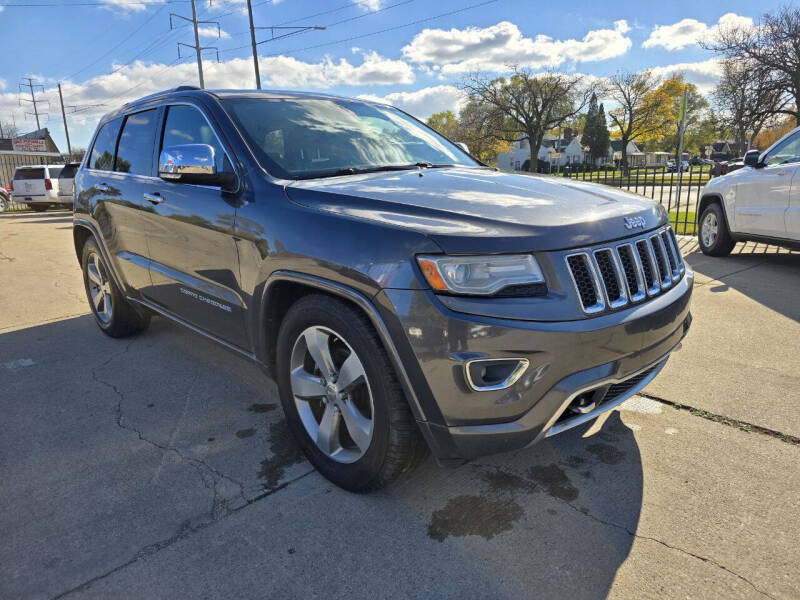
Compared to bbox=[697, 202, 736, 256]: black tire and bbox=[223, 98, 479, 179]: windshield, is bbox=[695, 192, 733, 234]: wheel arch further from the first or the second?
bbox=[223, 98, 479, 179]: windshield

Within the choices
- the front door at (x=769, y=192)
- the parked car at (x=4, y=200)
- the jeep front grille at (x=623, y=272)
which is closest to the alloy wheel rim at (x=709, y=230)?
the front door at (x=769, y=192)

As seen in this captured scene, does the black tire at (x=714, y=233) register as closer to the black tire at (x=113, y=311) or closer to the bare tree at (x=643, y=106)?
the black tire at (x=113, y=311)

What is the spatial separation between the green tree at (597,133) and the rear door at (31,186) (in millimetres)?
74166

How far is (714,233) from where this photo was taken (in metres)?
7.63

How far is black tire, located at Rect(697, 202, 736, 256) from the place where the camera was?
746 cm

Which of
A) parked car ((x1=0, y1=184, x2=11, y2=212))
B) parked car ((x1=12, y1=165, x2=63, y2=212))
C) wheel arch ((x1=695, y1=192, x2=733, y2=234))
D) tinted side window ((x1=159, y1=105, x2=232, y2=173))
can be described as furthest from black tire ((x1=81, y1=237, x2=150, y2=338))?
parked car ((x1=0, y1=184, x2=11, y2=212))

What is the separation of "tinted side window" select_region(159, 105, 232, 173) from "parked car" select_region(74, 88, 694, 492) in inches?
0.5

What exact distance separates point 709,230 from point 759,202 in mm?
1081

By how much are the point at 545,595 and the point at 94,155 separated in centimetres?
459

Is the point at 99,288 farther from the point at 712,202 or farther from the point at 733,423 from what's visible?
the point at 712,202

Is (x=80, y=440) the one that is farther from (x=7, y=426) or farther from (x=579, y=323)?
(x=579, y=323)

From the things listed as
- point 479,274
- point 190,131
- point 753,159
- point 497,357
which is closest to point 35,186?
point 190,131

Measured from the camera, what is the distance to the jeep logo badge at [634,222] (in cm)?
236

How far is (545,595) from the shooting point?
193 cm
